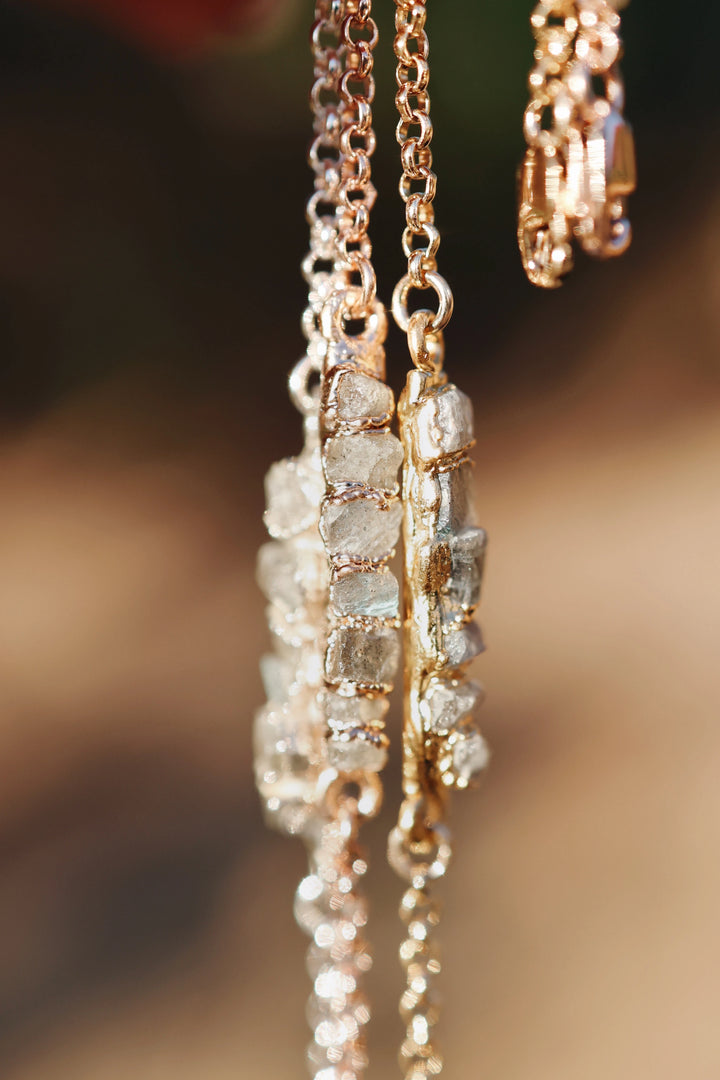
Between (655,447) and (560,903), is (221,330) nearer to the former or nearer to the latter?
(655,447)

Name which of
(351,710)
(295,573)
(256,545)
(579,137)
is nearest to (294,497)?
(295,573)

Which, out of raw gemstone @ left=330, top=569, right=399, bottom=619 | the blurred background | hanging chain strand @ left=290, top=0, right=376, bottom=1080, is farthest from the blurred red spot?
raw gemstone @ left=330, top=569, right=399, bottom=619

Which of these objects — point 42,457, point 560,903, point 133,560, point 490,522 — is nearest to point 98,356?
point 42,457

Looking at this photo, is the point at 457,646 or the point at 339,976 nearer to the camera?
the point at 457,646

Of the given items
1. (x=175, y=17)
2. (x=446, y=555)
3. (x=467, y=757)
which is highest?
(x=175, y=17)

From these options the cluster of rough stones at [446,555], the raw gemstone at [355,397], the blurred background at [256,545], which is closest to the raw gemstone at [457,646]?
the cluster of rough stones at [446,555]

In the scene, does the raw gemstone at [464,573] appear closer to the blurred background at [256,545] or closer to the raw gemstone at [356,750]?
the raw gemstone at [356,750]

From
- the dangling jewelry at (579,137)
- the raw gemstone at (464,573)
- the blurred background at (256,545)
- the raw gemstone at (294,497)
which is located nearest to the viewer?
the dangling jewelry at (579,137)

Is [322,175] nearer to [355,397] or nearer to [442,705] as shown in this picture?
[355,397]
